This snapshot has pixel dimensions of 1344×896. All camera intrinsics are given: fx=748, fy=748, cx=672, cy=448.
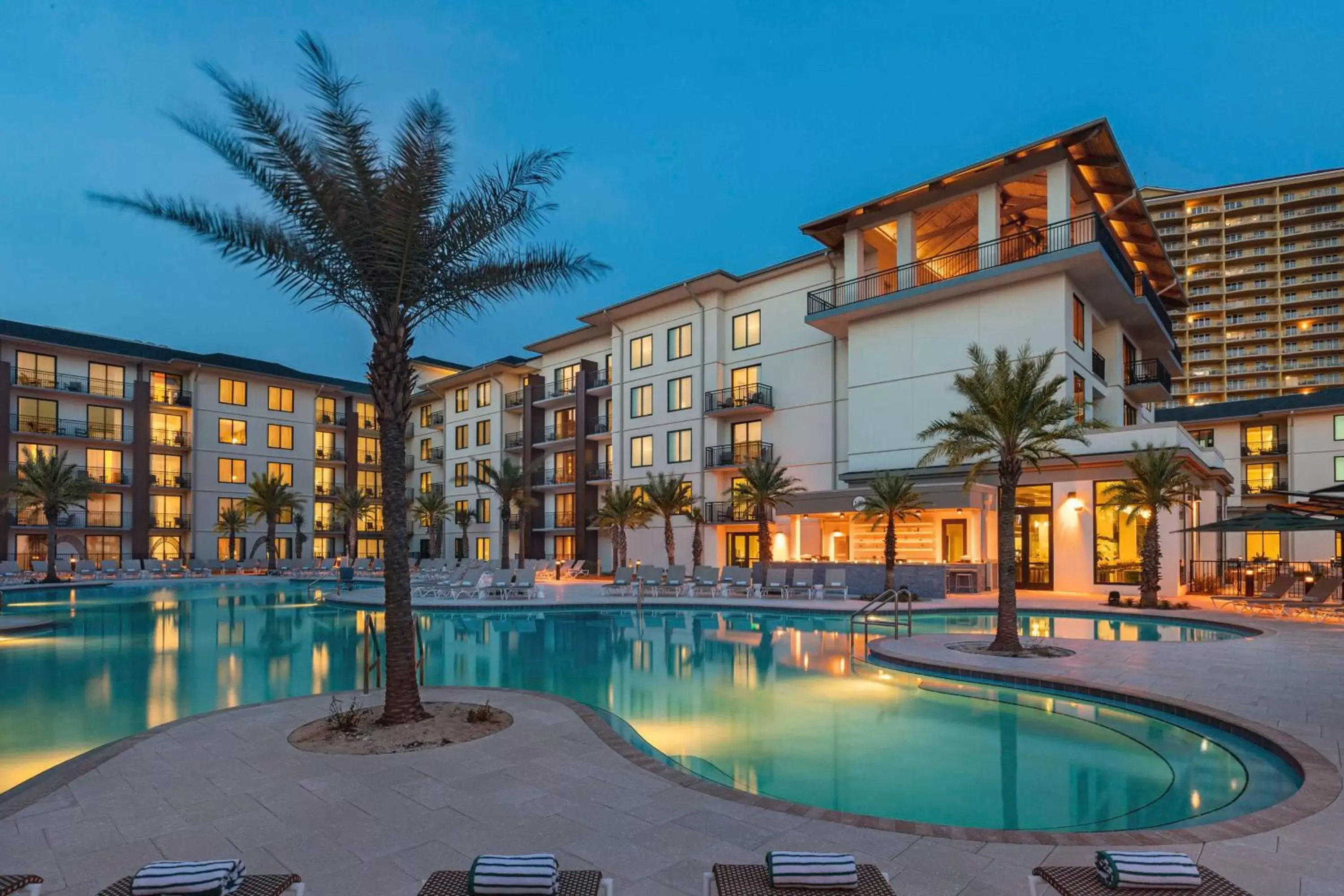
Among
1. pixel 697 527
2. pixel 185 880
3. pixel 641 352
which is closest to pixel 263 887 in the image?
pixel 185 880

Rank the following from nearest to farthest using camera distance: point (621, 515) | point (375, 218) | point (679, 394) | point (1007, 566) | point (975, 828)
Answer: point (975, 828)
point (375, 218)
point (1007, 566)
point (621, 515)
point (679, 394)

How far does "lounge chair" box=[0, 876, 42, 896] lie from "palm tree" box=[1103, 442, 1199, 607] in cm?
2254

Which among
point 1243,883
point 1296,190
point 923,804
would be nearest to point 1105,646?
point 923,804

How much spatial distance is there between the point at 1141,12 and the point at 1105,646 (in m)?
210

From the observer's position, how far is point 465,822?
512 centimetres

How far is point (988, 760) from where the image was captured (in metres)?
7.46

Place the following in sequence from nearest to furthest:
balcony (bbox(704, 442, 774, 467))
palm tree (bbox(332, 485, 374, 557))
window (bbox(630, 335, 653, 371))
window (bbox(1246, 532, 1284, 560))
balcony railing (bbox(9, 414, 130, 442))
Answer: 1. balcony (bbox(704, 442, 774, 467))
2. window (bbox(630, 335, 653, 371))
3. balcony railing (bbox(9, 414, 130, 442))
4. window (bbox(1246, 532, 1284, 560))
5. palm tree (bbox(332, 485, 374, 557))

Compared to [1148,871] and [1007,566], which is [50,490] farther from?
[1148,871]

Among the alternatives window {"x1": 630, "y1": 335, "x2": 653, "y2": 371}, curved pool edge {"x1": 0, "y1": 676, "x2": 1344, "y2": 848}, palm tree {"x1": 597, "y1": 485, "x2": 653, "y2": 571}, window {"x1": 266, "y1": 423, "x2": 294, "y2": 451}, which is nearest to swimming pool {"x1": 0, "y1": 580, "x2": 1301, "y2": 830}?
curved pool edge {"x1": 0, "y1": 676, "x2": 1344, "y2": 848}

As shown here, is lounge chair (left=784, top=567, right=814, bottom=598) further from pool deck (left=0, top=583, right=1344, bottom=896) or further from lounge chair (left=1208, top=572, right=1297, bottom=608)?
pool deck (left=0, top=583, right=1344, bottom=896)

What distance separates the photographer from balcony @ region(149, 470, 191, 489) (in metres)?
42.0

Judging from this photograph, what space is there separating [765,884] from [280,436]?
50.3m

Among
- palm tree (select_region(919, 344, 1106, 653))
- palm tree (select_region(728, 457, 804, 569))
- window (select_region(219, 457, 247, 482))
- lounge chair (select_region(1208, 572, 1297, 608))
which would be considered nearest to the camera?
palm tree (select_region(919, 344, 1106, 653))

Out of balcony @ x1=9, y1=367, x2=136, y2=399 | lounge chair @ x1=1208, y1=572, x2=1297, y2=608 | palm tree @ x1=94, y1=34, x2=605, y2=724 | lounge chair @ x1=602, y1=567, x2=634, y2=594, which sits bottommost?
lounge chair @ x1=602, y1=567, x2=634, y2=594
